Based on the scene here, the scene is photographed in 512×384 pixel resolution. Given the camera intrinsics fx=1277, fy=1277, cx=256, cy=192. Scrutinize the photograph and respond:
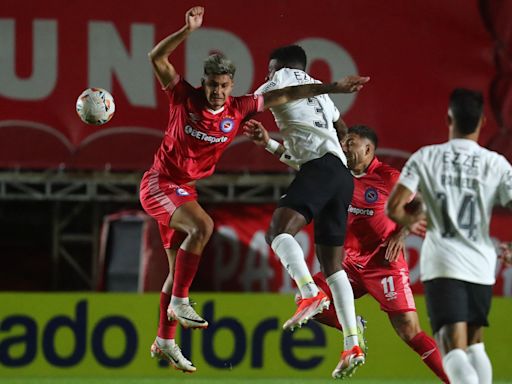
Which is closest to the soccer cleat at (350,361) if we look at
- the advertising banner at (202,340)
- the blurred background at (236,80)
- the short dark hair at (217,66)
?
the short dark hair at (217,66)

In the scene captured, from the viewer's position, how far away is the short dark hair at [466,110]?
20.9 ft

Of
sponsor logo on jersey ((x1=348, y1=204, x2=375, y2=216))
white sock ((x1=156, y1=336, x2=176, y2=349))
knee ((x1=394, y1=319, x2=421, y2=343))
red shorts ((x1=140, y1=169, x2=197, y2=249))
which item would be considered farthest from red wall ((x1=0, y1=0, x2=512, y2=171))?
red shorts ((x1=140, y1=169, x2=197, y2=249))

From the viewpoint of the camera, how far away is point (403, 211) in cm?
Answer: 643

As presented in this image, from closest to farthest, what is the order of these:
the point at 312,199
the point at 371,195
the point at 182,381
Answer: the point at 312,199, the point at 371,195, the point at 182,381

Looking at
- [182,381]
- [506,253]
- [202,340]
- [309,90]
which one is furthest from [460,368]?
[202,340]

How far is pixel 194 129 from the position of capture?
830 cm

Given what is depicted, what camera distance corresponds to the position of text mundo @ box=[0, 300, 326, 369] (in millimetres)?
11852

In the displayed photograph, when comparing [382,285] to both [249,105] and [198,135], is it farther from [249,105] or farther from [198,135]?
[198,135]

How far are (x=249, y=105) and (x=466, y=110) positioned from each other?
231 centimetres

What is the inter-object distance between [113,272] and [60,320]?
145 cm

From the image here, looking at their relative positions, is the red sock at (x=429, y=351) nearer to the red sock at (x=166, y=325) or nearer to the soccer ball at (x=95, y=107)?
the red sock at (x=166, y=325)

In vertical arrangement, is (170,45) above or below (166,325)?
above

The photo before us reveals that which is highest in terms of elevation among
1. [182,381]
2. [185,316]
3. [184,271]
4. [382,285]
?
[184,271]

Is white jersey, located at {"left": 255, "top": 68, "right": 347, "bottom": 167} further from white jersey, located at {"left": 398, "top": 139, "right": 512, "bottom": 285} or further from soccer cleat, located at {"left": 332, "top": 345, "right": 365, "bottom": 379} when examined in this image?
white jersey, located at {"left": 398, "top": 139, "right": 512, "bottom": 285}
